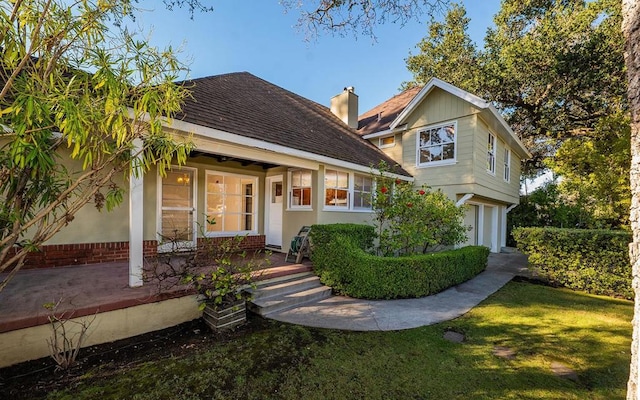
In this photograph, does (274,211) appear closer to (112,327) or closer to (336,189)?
(336,189)

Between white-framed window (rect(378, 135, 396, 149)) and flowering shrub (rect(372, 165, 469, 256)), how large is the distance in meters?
4.22

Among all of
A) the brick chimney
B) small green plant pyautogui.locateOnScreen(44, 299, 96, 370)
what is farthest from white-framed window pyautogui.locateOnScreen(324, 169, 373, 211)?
small green plant pyautogui.locateOnScreen(44, 299, 96, 370)

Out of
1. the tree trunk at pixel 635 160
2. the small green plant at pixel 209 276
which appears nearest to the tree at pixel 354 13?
the tree trunk at pixel 635 160

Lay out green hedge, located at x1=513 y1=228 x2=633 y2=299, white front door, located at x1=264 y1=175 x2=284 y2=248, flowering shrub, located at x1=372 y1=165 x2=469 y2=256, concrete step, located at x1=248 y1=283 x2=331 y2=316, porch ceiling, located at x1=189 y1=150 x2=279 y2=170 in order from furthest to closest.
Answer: white front door, located at x1=264 y1=175 x2=284 y2=248 < flowering shrub, located at x1=372 y1=165 x2=469 y2=256 < porch ceiling, located at x1=189 y1=150 x2=279 y2=170 < green hedge, located at x1=513 y1=228 x2=633 y2=299 < concrete step, located at x1=248 y1=283 x2=331 y2=316

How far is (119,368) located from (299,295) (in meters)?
2.95

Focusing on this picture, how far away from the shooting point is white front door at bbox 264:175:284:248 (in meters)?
8.61

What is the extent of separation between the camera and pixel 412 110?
→ 33.9ft

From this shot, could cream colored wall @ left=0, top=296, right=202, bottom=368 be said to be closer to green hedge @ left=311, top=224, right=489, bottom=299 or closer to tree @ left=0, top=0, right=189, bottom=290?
tree @ left=0, top=0, right=189, bottom=290

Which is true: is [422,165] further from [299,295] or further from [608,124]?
[299,295]

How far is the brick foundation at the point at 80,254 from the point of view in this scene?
5547 millimetres

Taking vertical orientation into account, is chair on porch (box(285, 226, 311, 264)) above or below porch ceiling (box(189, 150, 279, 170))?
below

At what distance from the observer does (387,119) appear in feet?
41.7

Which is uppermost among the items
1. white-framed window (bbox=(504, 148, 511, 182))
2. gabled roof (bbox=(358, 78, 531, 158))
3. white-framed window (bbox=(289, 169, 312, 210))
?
gabled roof (bbox=(358, 78, 531, 158))

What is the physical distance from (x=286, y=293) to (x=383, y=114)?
1079 centimetres
